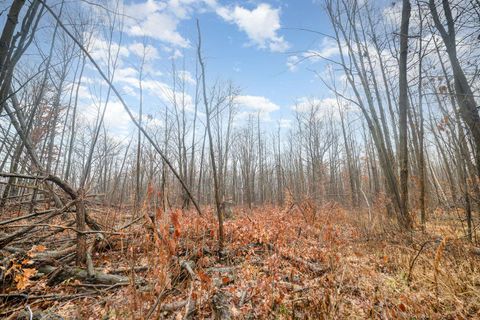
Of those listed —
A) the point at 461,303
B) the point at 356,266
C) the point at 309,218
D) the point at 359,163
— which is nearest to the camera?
the point at 461,303

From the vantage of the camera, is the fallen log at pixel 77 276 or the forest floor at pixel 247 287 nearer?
the forest floor at pixel 247 287

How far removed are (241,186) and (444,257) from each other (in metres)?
32.6

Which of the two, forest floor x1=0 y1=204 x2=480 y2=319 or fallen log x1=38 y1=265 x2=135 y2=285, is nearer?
forest floor x1=0 y1=204 x2=480 y2=319

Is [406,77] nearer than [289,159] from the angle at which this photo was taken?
Yes

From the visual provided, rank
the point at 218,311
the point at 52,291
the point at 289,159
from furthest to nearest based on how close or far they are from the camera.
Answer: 1. the point at 289,159
2. the point at 52,291
3. the point at 218,311

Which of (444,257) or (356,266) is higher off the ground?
(444,257)

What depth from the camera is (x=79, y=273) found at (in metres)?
3.15

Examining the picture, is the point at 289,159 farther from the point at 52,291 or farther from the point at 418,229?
the point at 52,291

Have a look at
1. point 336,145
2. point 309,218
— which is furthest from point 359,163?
point 309,218

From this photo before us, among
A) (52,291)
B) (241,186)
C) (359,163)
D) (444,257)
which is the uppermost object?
(359,163)

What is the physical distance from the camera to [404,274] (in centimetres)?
308

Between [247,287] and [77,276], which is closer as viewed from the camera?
[247,287]

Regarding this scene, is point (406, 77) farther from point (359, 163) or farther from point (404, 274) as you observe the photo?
point (359, 163)

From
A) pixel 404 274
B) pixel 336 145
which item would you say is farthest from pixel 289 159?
pixel 404 274
